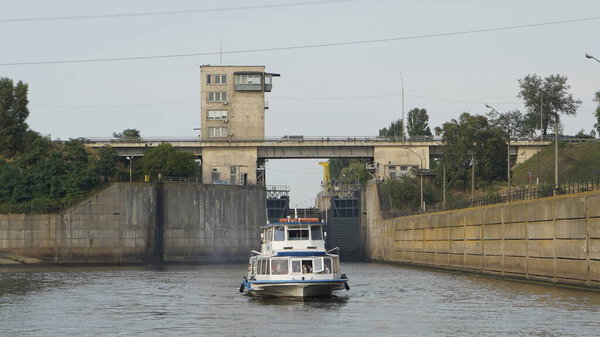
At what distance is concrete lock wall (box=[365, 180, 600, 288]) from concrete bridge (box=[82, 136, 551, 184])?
28432 millimetres

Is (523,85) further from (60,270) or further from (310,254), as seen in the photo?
(310,254)

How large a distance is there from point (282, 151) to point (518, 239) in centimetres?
7804

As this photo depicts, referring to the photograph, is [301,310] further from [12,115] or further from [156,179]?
[12,115]

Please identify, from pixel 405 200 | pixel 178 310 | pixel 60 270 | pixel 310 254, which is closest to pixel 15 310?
pixel 178 310

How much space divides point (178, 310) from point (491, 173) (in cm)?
9329

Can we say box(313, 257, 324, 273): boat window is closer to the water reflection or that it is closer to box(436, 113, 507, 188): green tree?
the water reflection

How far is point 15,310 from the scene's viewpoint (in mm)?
62062

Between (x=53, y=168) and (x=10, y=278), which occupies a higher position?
(x=53, y=168)

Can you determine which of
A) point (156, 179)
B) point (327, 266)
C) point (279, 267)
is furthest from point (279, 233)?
point (156, 179)

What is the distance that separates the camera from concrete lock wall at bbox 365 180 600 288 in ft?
212

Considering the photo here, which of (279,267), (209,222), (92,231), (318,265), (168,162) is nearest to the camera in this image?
(318,265)

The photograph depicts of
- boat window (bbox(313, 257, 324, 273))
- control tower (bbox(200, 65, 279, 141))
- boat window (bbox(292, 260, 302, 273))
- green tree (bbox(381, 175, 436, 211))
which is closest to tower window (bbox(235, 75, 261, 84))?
control tower (bbox(200, 65, 279, 141))

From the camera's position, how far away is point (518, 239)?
79.4 metres

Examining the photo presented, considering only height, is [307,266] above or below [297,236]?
below
